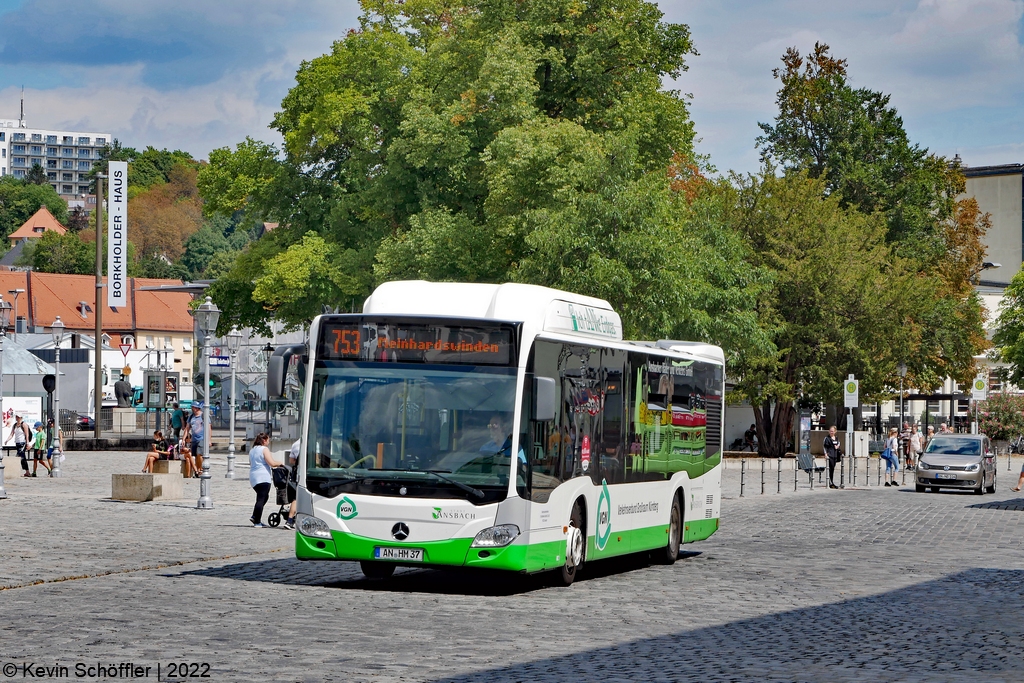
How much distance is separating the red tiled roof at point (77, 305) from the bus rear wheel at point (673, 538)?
103521 mm

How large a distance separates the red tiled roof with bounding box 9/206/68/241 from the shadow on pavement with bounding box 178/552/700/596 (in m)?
161

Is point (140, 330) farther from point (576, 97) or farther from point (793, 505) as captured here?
point (793, 505)

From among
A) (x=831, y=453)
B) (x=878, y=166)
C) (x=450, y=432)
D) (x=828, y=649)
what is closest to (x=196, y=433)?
(x=831, y=453)

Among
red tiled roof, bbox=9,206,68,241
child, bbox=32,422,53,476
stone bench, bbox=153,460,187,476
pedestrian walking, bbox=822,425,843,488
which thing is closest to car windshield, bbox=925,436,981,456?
pedestrian walking, bbox=822,425,843,488

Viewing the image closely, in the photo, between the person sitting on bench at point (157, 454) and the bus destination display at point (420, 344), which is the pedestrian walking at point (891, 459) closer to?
the person sitting on bench at point (157, 454)

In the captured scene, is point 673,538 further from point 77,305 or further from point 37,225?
point 37,225

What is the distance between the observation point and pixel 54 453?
40594 mm

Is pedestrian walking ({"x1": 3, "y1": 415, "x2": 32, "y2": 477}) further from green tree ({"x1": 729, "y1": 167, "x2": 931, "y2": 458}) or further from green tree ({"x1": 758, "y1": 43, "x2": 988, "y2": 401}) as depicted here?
green tree ({"x1": 758, "y1": 43, "x2": 988, "y2": 401})

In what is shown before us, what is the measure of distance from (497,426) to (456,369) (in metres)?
0.76

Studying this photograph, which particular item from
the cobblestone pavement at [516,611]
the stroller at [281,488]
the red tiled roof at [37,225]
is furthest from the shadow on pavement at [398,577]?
the red tiled roof at [37,225]

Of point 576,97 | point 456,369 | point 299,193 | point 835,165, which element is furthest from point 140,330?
point 456,369

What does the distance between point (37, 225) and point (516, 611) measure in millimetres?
169181

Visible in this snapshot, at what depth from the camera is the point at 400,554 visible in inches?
593

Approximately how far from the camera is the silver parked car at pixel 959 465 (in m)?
42.2
